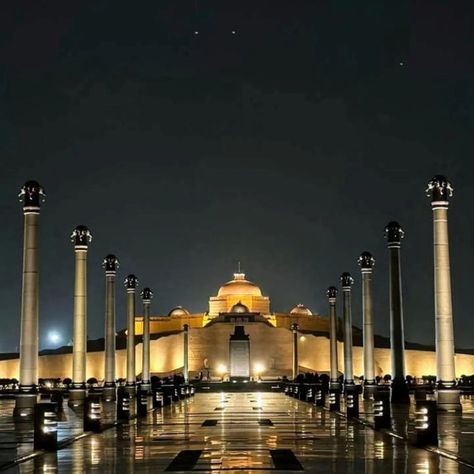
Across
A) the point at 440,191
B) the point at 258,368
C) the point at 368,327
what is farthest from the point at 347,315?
the point at 258,368

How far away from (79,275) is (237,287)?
414ft

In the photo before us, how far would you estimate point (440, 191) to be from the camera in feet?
134

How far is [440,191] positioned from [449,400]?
8149 mm

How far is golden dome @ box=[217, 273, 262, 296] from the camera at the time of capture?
577 feet

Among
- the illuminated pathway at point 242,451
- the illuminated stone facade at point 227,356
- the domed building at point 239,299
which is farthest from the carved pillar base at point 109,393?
the domed building at point 239,299

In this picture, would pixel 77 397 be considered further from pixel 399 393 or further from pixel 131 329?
pixel 131 329

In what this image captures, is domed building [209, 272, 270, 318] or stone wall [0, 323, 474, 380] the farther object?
domed building [209, 272, 270, 318]

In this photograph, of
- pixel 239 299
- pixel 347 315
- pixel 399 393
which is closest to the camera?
pixel 399 393

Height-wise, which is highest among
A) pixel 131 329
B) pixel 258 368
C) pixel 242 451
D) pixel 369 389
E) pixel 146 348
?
pixel 131 329

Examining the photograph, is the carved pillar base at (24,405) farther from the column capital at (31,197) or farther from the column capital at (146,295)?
the column capital at (146,295)

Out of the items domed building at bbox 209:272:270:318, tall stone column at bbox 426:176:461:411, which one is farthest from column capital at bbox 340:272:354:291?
domed building at bbox 209:272:270:318

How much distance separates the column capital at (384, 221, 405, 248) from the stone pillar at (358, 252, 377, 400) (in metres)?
9.57

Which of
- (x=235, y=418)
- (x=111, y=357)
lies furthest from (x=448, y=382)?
(x=111, y=357)

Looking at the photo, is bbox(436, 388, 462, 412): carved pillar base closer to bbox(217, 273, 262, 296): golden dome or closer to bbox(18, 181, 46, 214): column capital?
bbox(18, 181, 46, 214): column capital
